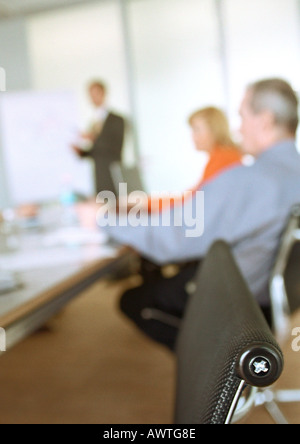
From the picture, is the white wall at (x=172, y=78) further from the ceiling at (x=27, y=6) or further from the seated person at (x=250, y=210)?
the seated person at (x=250, y=210)

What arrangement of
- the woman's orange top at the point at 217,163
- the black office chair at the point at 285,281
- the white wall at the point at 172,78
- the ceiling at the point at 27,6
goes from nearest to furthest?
the black office chair at the point at 285,281, the woman's orange top at the point at 217,163, the white wall at the point at 172,78, the ceiling at the point at 27,6

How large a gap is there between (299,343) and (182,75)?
5.46m

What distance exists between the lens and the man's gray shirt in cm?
132

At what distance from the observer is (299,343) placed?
2.17ft

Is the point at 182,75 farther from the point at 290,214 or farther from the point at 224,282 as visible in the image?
the point at 224,282

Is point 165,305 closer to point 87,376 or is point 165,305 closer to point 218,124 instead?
point 87,376

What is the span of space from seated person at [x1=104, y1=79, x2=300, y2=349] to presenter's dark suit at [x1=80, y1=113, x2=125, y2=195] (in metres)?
3.01

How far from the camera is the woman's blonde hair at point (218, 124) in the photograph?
8.16 feet

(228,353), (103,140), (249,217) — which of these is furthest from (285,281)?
(103,140)

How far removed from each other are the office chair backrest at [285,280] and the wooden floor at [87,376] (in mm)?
378

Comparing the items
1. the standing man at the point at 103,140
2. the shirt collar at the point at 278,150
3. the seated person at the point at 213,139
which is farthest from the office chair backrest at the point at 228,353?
the standing man at the point at 103,140

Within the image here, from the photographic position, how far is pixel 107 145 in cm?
475

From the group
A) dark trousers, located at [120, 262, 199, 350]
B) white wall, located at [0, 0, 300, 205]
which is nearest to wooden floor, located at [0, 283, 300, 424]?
dark trousers, located at [120, 262, 199, 350]

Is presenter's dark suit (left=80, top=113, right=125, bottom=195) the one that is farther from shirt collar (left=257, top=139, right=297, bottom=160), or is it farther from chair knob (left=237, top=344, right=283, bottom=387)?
chair knob (left=237, top=344, right=283, bottom=387)
